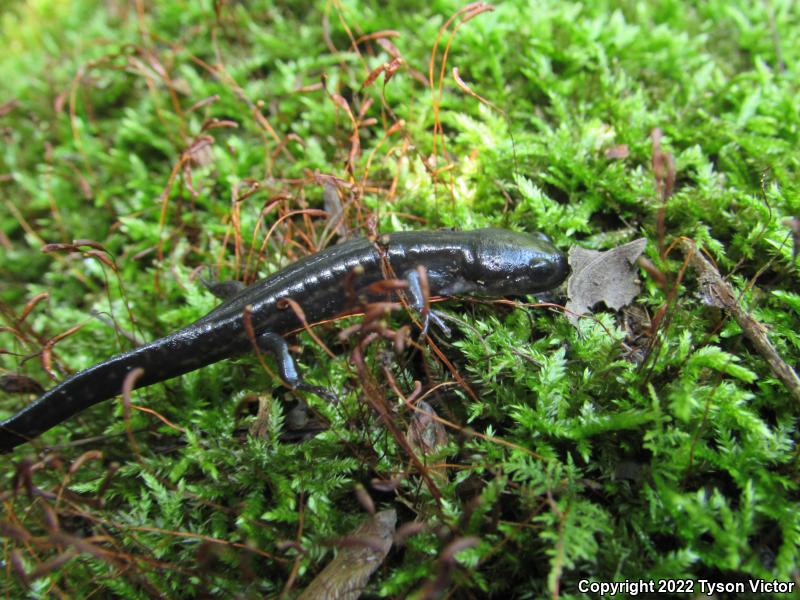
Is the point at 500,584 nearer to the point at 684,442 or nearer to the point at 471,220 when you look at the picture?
the point at 684,442

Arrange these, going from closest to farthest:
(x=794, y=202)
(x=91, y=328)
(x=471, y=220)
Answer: (x=794, y=202) → (x=471, y=220) → (x=91, y=328)

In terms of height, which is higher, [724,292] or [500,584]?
[724,292]

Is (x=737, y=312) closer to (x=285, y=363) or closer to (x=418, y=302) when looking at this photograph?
(x=418, y=302)

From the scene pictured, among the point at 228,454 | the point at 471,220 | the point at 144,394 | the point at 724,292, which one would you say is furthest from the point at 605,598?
the point at 144,394

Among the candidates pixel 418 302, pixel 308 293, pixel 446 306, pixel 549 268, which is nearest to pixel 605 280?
pixel 549 268

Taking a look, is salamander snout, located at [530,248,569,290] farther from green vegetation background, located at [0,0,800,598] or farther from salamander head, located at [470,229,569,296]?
green vegetation background, located at [0,0,800,598]

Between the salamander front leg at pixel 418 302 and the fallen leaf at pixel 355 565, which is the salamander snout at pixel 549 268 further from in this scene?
the fallen leaf at pixel 355 565

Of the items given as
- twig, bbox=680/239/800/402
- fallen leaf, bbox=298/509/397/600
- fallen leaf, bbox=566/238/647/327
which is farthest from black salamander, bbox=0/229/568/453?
fallen leaf, bbox=298/509/397/600
